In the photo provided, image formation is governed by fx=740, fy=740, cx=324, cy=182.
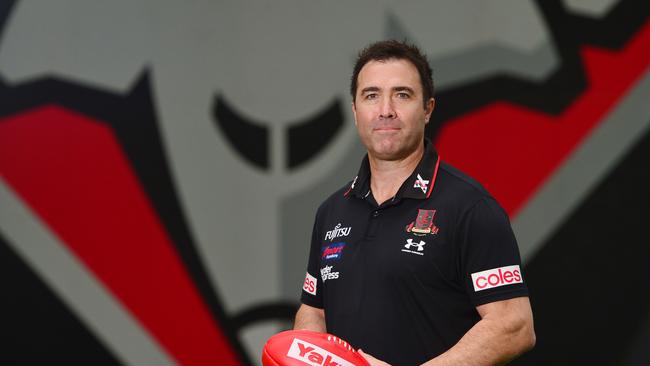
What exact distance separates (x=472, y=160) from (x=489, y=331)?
186 cm

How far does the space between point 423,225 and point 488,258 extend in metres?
0.13

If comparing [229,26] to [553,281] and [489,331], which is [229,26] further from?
[489,331]

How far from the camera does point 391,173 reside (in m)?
1.50

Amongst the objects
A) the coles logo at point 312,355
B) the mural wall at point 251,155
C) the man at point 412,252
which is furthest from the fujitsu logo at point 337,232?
the mural wall at point 251,155

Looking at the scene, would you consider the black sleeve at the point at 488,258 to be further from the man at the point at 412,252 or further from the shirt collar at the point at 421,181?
the shirt collar at the point at 421,181

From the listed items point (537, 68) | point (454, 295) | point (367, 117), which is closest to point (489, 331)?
point (454, 295)

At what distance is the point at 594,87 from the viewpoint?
309 cm

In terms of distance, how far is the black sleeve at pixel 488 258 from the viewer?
1.30 metres

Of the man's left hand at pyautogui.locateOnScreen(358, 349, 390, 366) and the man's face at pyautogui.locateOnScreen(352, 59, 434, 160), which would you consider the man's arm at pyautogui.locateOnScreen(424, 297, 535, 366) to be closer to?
the man's left hand at pyautogui.locateOnScreen(358, 349, 390, 366)

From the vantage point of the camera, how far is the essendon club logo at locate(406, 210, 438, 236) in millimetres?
1355

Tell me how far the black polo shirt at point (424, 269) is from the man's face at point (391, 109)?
0.23ft

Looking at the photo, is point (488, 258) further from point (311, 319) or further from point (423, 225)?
point (311, 319)

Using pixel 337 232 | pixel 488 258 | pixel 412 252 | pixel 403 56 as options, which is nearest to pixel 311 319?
pixel 337 232

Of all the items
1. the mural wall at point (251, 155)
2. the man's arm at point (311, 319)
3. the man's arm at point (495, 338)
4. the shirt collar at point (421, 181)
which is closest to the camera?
the man's arm at point (495, 338)
